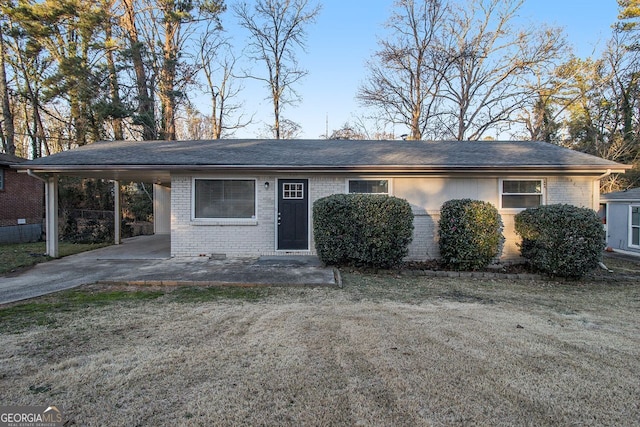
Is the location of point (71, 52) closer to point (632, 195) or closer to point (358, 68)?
point (358, 68)

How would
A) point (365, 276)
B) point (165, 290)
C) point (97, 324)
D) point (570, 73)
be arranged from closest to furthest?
point (97, 324), point (165, 290), point (365, 276), point (570, 73)

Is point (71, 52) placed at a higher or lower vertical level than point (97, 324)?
higher

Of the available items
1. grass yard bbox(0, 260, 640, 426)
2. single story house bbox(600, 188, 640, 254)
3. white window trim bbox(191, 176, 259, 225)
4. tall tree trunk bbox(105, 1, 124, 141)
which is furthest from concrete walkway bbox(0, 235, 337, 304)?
single story house bbox(600, 188, 640, 254)

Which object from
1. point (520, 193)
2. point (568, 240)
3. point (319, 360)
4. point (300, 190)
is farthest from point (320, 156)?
point (319, 360)

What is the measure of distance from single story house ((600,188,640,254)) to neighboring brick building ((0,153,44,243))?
22228 mm

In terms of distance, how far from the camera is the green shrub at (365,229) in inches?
270

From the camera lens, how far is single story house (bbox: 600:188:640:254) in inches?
412

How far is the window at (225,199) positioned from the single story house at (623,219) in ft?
39.5

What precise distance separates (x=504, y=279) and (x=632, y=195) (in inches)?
298

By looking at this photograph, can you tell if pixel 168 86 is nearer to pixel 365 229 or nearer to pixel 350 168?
pixel 350 168

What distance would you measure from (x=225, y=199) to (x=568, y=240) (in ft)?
25.6

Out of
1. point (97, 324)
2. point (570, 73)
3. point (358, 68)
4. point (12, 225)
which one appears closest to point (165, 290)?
point (97, 324)

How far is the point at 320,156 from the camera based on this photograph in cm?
896

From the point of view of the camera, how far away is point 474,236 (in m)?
Answer: 7.02
